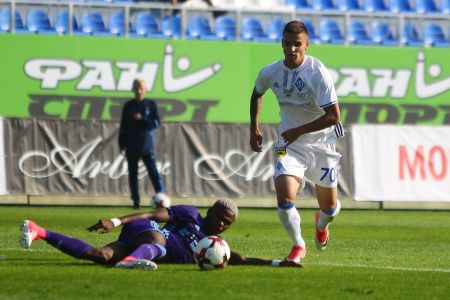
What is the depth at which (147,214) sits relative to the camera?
389 inches

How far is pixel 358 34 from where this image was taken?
26.4 metres

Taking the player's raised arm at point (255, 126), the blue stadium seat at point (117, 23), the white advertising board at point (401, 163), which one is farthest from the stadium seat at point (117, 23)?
the player's raised arm at point (255, 126)

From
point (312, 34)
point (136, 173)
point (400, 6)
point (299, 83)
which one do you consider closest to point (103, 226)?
point (299, 83)

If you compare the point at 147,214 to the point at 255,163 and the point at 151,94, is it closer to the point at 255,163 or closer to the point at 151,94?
the point at 255,163

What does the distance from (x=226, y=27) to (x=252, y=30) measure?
0.61 m

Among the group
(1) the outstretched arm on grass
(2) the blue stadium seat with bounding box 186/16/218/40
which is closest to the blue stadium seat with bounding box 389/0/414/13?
(2) the blue stadium seat with bounding box 186/16/218/40

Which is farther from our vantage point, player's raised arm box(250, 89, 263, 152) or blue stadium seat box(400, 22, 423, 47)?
blue stadium seat box(400, 22, 423, 47)

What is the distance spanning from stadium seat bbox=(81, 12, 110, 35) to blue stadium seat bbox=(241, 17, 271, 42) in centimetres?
323

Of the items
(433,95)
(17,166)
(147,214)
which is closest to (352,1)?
(433,95)

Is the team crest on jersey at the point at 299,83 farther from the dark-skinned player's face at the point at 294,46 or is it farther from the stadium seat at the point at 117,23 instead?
the stadium seat at the point at 117,23

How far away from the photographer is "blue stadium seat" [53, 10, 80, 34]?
24.2 meters

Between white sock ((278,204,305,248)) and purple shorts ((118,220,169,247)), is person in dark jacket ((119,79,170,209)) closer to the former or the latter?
white sock ((278,204,305,248))

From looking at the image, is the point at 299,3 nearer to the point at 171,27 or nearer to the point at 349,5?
the point at 349,5

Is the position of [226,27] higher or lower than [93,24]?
lower
